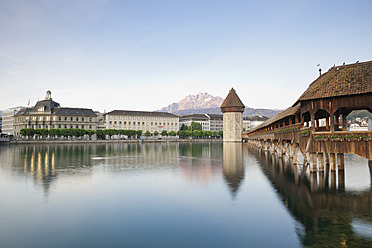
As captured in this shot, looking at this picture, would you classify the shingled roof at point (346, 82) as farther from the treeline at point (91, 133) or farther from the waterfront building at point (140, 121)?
the waterfront building at point (140, 121)

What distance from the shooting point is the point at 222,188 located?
776 inches

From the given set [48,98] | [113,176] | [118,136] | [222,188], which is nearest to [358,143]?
[222,188]

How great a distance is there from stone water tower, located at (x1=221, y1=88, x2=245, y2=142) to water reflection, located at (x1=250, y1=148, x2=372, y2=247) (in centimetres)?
10282

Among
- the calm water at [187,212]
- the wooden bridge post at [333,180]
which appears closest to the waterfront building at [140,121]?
the calm water at [187,212]

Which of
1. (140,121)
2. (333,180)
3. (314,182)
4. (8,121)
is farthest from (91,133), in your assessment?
(333,180)

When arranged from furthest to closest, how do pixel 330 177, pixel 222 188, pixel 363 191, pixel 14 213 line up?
pixel 330 177 → pixel 222 188 → pixel 363 191 → pixel 14 213

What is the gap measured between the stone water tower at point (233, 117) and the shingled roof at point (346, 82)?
103m

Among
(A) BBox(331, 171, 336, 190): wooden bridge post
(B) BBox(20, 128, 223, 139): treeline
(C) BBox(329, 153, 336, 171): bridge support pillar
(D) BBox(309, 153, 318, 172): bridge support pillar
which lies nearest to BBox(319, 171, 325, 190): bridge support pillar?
(A) BBox(331, 171, 336, 190): wooden bridge post

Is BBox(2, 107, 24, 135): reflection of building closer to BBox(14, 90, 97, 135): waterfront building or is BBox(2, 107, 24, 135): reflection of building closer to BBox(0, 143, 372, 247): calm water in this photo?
BBox(14, 90, 97, 135): waterfront building

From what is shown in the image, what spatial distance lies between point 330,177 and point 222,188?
919 centimetres

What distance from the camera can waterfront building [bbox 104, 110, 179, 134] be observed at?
457 ft

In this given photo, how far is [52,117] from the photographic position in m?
125

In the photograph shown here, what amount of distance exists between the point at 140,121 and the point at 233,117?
48.2 m

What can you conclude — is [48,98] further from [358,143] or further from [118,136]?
[358,143]
